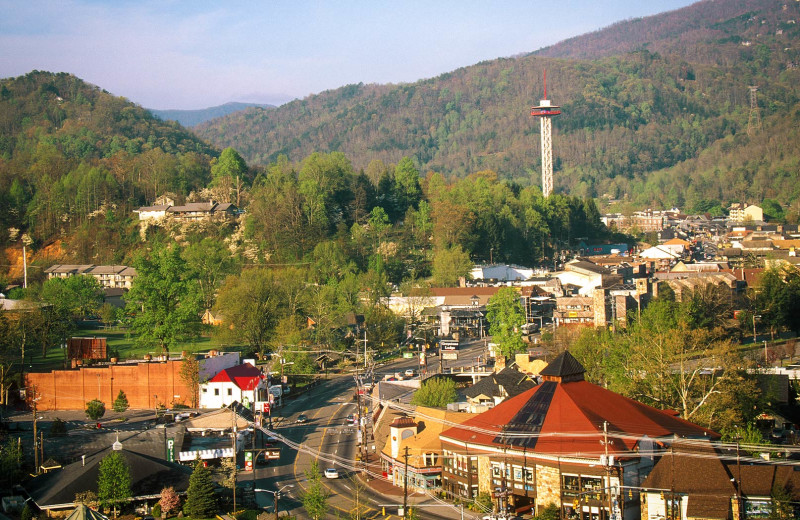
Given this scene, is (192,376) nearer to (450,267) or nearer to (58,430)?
(58,430)

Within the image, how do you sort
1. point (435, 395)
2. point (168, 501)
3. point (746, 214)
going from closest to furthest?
point (168, 501), point (435, 395), point (746, 214)

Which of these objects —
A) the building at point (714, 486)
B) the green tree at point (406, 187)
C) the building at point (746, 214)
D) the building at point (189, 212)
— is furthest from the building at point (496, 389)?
the building at point (746, 214)

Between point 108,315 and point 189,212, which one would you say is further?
point 189,212

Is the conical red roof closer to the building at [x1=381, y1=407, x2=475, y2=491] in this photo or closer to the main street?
the building at [x1=381, y1=407, x2=475, y2=491]

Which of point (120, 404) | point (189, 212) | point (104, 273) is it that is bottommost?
point (120, 404)

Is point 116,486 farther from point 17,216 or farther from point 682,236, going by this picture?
point 682,236

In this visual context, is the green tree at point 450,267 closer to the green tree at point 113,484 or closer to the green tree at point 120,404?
the green tree at point 120,404

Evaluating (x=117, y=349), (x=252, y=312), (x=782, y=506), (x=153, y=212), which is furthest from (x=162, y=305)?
(x=153, y=212)

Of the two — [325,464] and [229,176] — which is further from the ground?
[229,176]
